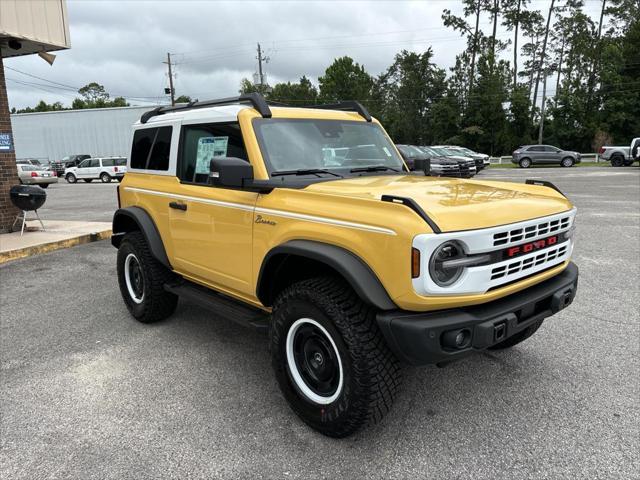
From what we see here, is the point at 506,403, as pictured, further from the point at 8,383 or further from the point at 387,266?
the point at 8,383

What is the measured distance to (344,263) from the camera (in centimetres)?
255

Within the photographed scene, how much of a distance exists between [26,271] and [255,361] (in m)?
5.00

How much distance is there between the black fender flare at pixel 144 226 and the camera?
14.2 ft

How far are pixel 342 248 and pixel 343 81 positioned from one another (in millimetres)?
70315

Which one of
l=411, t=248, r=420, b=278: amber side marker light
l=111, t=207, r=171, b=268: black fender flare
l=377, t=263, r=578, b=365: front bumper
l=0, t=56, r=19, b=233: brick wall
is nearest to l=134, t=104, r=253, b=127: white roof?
l=111, t=207, r=171, b=268: black fender flare

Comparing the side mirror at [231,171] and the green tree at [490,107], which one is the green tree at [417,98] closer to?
the green tree at [490,107]

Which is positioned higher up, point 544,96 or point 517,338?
point 544,96

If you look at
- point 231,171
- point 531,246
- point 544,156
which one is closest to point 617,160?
point 544,156

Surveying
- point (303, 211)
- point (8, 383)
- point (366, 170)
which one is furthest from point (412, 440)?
point (8, 383)

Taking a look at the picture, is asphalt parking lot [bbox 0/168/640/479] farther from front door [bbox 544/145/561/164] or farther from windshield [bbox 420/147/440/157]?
front door [bbox 544/145/561/164]

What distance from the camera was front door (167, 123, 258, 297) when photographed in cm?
338

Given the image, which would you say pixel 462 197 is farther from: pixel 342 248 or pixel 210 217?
pixel 210 217

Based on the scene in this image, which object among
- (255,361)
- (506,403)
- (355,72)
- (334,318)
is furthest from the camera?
(355,72)

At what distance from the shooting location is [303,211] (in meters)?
2.90
